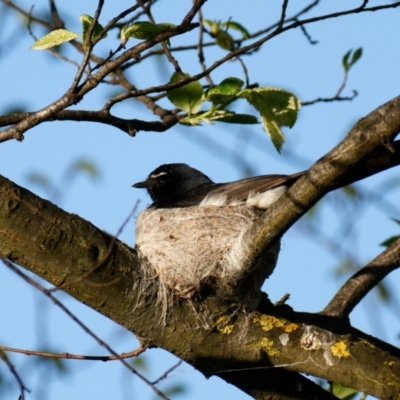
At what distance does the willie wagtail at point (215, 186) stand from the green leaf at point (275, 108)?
47 centimetres

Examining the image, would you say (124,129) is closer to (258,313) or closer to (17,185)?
(17,185)

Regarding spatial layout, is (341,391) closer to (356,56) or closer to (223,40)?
(356,56)

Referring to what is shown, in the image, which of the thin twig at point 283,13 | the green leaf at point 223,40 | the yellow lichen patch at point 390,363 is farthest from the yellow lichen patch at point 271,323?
the green leaf at point 223,40

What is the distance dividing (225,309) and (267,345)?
263mm

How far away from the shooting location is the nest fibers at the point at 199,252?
3734mm

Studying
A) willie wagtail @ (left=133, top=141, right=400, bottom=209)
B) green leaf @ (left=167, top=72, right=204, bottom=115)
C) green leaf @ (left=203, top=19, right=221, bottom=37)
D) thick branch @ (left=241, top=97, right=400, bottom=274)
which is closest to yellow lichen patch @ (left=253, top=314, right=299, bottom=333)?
thick branch @ (left=241, top=97, right=400, bottom=274)

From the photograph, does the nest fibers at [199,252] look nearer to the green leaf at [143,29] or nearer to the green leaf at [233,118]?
the green leaf at [233,118]

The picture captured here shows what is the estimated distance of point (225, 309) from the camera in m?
3.74

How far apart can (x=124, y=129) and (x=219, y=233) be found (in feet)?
3.78

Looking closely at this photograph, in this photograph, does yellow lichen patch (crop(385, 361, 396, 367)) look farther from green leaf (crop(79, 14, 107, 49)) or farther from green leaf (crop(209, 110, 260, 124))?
green leaf (crop(79, 14, 107, 49))

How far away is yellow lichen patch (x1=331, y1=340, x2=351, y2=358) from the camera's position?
140 inches

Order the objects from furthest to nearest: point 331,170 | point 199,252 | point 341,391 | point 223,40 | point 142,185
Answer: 1. point 142,185
2. point 223,40
3. point 199,252
4. point 341,391
5. point 331,170

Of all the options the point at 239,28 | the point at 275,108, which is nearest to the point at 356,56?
the point at 239,28

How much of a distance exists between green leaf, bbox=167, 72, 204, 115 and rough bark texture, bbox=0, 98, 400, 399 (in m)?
0.76
